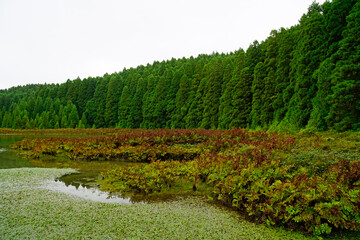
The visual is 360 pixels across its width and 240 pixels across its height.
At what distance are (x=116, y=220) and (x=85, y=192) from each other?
7.06 ft

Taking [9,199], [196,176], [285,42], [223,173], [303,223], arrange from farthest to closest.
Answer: [285,42] < [196,176] < [223,173] < [9,199] < [303,223]

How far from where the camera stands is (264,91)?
24.2 m

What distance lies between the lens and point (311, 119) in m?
16.8

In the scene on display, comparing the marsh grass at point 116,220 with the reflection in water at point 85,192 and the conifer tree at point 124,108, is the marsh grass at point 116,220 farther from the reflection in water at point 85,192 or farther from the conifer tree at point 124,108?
the conifer tree at point 124,108

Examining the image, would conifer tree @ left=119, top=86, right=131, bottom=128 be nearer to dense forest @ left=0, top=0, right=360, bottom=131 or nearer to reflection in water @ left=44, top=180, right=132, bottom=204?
dense forest @ left=0, top=0, right=360, bottom=131

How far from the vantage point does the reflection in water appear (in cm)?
547

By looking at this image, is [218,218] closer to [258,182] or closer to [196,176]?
[258,182]

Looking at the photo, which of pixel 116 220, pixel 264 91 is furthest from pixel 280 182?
pixel 264 91

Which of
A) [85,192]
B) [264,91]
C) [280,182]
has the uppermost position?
[264,91]

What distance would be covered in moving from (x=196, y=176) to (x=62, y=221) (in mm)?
3205

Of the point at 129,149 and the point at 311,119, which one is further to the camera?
the point at 311,119

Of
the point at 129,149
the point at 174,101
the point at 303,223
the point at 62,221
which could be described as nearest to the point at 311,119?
the point at 129,149

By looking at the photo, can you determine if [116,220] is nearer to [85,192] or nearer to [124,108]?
[85,192]

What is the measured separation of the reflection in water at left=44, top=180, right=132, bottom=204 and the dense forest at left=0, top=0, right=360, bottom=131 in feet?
44.1
